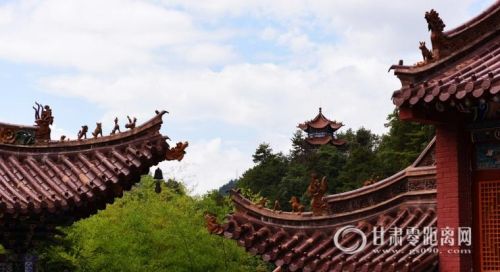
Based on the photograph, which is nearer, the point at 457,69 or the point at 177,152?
the point at 457,69

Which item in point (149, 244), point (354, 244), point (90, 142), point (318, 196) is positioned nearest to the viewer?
point (354, 244)

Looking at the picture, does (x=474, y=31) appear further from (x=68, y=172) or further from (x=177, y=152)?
(x=68, y=172)

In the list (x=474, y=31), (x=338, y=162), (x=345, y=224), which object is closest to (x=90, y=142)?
(x=345, y=224)

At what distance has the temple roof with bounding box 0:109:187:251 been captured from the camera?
374 inches

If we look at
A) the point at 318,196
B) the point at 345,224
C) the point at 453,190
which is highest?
the point at 318,196

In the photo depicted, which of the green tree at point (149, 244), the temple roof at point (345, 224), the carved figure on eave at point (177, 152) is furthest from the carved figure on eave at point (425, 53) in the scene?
the green tree at point (149, 244)

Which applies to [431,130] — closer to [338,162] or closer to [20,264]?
[338,162]

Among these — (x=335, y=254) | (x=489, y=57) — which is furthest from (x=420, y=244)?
(x=489, y=57)

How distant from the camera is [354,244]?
919cm

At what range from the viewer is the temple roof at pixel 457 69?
7.32m

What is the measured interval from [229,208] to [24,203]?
757 inches

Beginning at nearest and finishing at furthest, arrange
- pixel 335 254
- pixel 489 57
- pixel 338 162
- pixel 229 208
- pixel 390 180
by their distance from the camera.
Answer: pixel 489 57 < pixel 335 254 < pixel 390 180 < pixel 229 208 < pixel 338 162

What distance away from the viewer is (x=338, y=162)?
1740 inches

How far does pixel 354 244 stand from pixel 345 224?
0.56m
